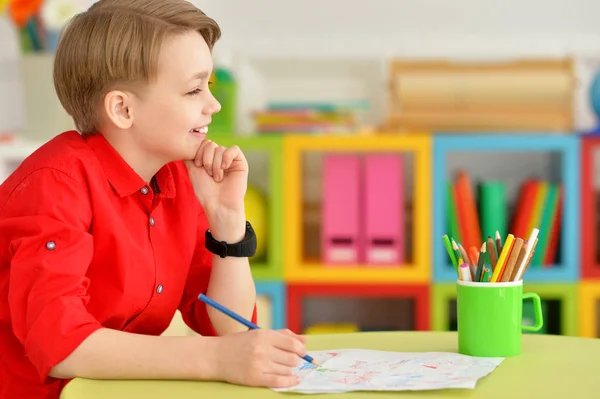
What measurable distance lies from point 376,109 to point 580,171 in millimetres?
720

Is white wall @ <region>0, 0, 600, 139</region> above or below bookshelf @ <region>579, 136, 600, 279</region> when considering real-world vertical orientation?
above

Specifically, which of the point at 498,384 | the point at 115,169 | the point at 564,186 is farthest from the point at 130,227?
the point at 564,186

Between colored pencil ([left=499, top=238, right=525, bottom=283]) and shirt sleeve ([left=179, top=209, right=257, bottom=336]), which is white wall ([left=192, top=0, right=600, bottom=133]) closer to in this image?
shirt sleeve ([left=179, top=209, right=257, bottom=336])

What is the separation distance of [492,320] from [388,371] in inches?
6.7

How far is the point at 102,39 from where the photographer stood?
1182mm

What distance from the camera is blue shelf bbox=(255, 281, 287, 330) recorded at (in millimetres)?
2713

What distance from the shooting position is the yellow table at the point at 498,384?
928 mm

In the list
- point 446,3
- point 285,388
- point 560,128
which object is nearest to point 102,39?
point 285,388

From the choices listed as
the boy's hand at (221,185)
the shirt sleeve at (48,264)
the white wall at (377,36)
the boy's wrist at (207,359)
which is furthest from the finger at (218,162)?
the white wall at (377,36)

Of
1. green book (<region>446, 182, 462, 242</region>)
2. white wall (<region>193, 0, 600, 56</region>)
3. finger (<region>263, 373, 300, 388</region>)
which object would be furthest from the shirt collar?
white wall (<region>193, 0, 600, 56</region>)

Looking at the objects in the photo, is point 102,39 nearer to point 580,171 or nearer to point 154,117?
point 154,117

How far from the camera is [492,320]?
1106mm

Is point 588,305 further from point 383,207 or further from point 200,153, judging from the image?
point 200,153

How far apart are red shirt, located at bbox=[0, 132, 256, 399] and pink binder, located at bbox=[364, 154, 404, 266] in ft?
4.53
